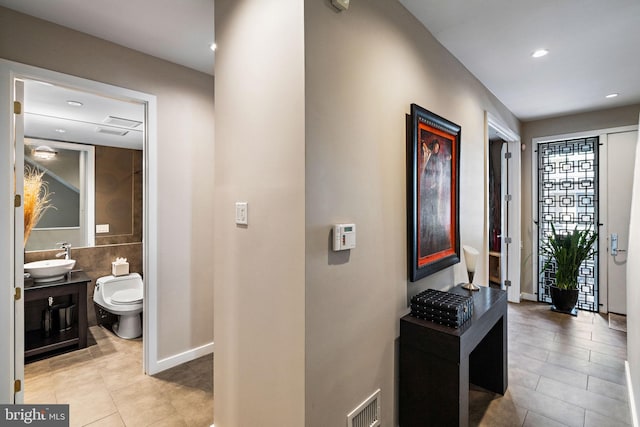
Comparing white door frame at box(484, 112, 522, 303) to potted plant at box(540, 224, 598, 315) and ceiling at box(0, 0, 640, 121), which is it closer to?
potted plant at box(540, 224, 598, 315)

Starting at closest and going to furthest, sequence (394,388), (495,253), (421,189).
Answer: (394,388) < (421,189) < (495,253)

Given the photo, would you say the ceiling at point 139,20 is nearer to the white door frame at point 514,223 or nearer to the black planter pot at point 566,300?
the white door frame at point 514,223

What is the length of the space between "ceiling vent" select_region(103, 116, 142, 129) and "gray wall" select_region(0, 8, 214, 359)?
3.81 ft

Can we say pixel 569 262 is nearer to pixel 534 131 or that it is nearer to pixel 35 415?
pixel 534 131

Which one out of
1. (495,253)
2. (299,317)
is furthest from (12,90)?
(495,253)

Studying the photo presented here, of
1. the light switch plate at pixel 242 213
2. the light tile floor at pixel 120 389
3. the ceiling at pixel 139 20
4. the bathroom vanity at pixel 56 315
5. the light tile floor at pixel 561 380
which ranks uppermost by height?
the ceiling at pixel 139 20

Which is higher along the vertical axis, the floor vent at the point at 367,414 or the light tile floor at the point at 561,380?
the floor vent at the point at 367,414

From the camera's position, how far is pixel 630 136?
3811 millimetres

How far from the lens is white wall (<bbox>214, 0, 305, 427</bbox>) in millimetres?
1306

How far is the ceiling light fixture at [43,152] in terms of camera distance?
3652mm

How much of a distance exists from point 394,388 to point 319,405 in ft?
2.22

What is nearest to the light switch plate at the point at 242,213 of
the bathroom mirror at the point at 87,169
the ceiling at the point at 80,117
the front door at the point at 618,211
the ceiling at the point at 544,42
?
the ceiling at the point at 544,42

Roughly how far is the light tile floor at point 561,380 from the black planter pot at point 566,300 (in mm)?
301

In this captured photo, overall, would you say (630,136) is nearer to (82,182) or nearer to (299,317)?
(299,317)
